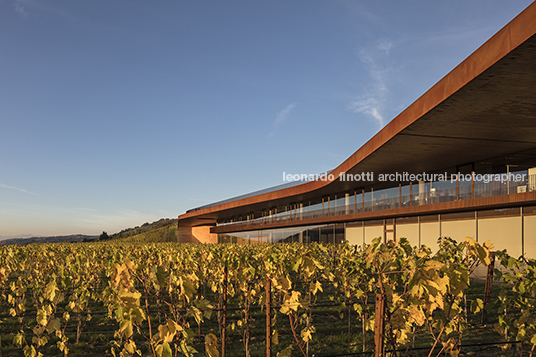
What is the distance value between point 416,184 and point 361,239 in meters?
6.00

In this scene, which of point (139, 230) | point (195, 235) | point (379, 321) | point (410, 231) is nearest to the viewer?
point (379, 321)

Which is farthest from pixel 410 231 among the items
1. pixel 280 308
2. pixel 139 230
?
pixel 139 230

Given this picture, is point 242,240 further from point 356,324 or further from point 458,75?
point 458,75

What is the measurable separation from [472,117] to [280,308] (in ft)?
26.5

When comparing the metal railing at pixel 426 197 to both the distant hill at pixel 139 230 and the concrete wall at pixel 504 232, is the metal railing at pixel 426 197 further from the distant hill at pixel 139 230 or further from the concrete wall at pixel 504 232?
the distant hill at pixel 139 230

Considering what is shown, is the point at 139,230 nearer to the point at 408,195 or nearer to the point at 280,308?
the point at 408,195

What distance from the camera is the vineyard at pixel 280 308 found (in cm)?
323

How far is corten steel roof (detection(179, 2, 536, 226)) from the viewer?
6.34 meters

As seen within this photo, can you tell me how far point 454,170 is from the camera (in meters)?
17.5

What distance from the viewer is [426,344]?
7.57 m

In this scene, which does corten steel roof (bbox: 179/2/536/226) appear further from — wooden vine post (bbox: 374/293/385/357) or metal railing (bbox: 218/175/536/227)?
wooden vine post (bbox: 374/293/385/357)

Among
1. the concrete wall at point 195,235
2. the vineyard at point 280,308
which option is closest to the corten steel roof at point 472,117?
the vineyard at point 280,308

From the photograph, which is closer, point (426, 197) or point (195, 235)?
point (426, 197)

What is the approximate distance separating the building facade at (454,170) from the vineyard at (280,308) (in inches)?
126
